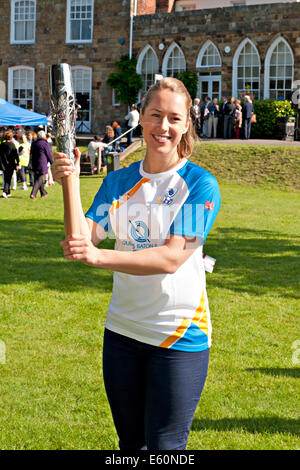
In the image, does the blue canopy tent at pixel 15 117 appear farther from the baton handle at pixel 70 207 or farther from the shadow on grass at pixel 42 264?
the baton handle at pixel 70 207

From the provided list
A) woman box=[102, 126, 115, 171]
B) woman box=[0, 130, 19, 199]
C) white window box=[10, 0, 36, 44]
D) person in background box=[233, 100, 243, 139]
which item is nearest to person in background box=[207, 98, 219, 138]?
person in background box=[233, 100, 243, 139]

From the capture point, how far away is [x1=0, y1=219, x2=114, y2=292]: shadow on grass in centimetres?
826

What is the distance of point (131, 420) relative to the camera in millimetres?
2676

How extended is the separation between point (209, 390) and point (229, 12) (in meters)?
26.1

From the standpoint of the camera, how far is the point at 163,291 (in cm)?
250

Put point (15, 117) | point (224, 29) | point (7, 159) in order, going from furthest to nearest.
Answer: point (224, 29) < point (15, 117) < point (7, 159)

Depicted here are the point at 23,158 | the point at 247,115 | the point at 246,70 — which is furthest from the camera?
the point at 246,70

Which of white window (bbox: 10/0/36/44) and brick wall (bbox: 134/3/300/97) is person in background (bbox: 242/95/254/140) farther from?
white window (bbox: 10/0/36/44)

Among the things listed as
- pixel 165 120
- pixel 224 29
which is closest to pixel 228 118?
pixel 224 29

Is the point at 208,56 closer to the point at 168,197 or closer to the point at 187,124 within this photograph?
the point at 187,124

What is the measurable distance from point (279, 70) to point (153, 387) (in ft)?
89.7

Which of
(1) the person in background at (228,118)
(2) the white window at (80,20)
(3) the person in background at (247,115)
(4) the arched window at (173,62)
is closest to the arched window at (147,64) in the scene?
(4) the arched window at (173,62)

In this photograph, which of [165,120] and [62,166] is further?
[165,120]

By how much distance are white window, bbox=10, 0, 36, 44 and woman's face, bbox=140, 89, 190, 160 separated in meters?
32.6
